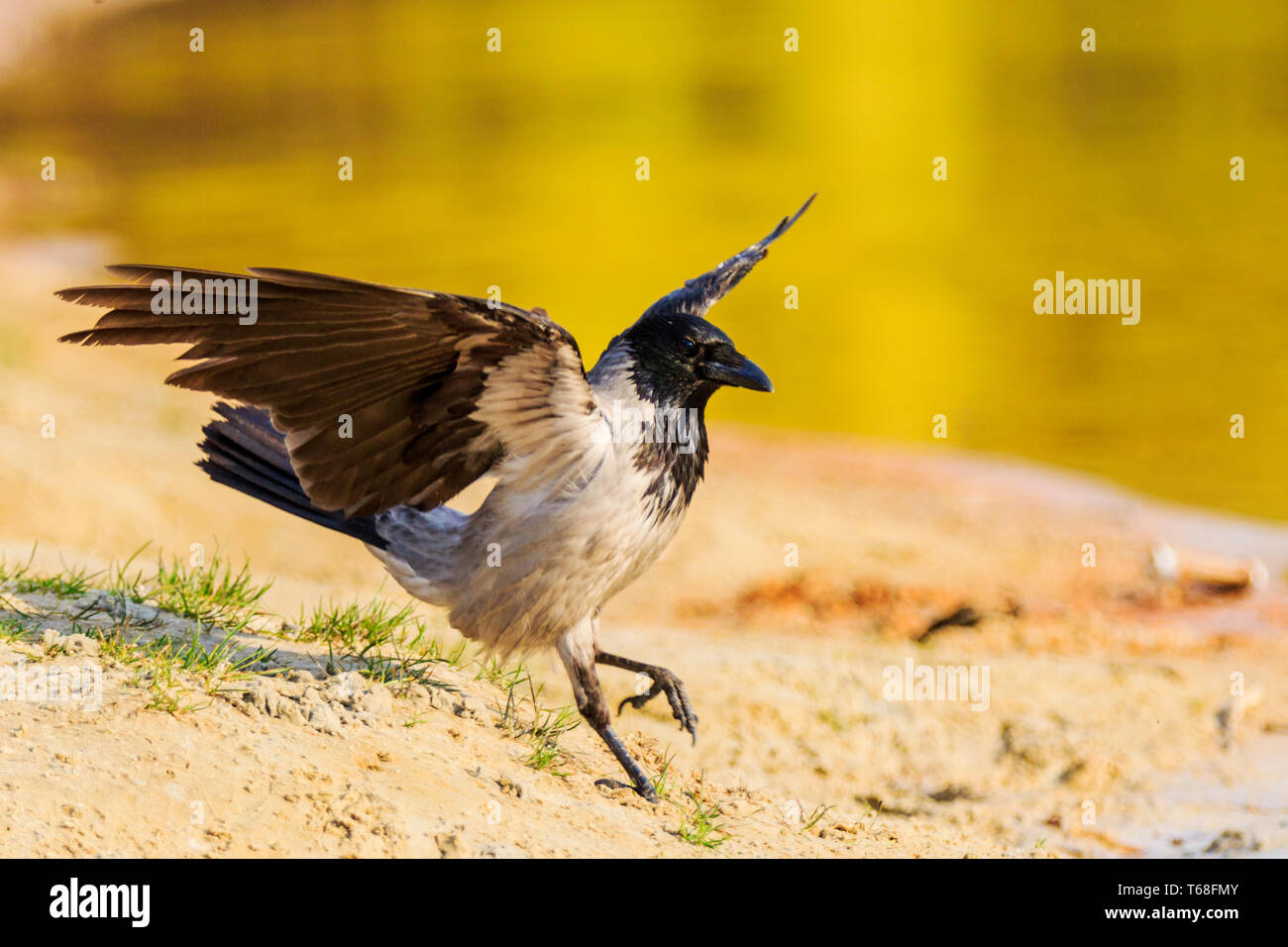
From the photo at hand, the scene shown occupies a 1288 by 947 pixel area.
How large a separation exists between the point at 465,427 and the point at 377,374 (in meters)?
0.34

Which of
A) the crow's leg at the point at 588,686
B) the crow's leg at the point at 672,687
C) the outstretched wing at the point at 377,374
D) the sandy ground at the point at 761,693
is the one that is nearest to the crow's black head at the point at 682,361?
the outstretched wing at the point at 377,374

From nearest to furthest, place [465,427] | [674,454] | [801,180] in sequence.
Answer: [465,427] < [674,454] < [801,180]

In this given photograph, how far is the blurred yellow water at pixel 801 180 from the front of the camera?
469 inches

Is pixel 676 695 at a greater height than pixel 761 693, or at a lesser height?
greater

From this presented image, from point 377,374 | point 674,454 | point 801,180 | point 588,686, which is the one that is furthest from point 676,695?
point 801,180

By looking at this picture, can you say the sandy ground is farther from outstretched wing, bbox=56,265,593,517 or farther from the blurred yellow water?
the blurred yellow water

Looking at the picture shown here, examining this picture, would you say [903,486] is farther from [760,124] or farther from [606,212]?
[760,124]

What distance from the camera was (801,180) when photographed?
678 inches

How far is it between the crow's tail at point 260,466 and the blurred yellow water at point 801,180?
7.06 m

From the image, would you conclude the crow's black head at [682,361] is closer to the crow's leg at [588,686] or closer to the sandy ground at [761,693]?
the crow's leg at [588,686]

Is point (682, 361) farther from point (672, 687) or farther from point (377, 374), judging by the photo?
point (672, 687)

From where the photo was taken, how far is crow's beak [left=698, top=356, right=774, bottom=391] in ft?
14.0

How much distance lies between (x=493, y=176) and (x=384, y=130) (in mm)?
3103

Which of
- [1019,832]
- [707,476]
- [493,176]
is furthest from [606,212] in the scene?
[1019,832]
